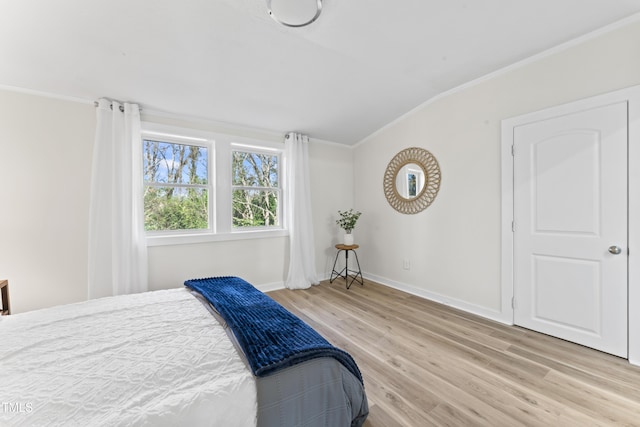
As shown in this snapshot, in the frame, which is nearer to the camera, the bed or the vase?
the bed

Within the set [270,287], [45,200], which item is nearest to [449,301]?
[270,287]

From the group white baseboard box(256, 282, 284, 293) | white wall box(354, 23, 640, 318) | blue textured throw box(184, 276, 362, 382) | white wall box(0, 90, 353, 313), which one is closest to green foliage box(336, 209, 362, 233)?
white wall box(354, 23, 640, 318)

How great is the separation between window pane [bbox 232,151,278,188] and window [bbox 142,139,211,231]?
1.33 ft

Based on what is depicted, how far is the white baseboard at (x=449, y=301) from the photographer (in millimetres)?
2700

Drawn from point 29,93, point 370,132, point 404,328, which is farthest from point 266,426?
point 370,132

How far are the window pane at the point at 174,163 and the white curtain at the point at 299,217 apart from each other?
1170 mm

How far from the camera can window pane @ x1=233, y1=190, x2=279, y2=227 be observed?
365 centimetres

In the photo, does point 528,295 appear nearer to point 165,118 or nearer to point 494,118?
point 494,118

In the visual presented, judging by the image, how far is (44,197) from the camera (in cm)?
250

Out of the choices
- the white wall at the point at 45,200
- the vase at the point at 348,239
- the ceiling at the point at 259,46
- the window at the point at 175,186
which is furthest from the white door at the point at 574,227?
the white wall at the point at 45,200

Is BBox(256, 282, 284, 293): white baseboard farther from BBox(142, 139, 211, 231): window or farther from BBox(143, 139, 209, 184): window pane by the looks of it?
BBox(143, 139, 209, 184): window pane

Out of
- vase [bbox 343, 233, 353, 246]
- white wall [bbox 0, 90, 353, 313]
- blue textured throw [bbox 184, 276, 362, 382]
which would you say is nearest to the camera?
blue textured throw [bbox 184, 276, 362, 382]

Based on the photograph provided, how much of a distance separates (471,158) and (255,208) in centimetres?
285

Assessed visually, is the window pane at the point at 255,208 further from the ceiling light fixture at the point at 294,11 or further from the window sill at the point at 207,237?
the ceiling light fixture at the point at 294,11
